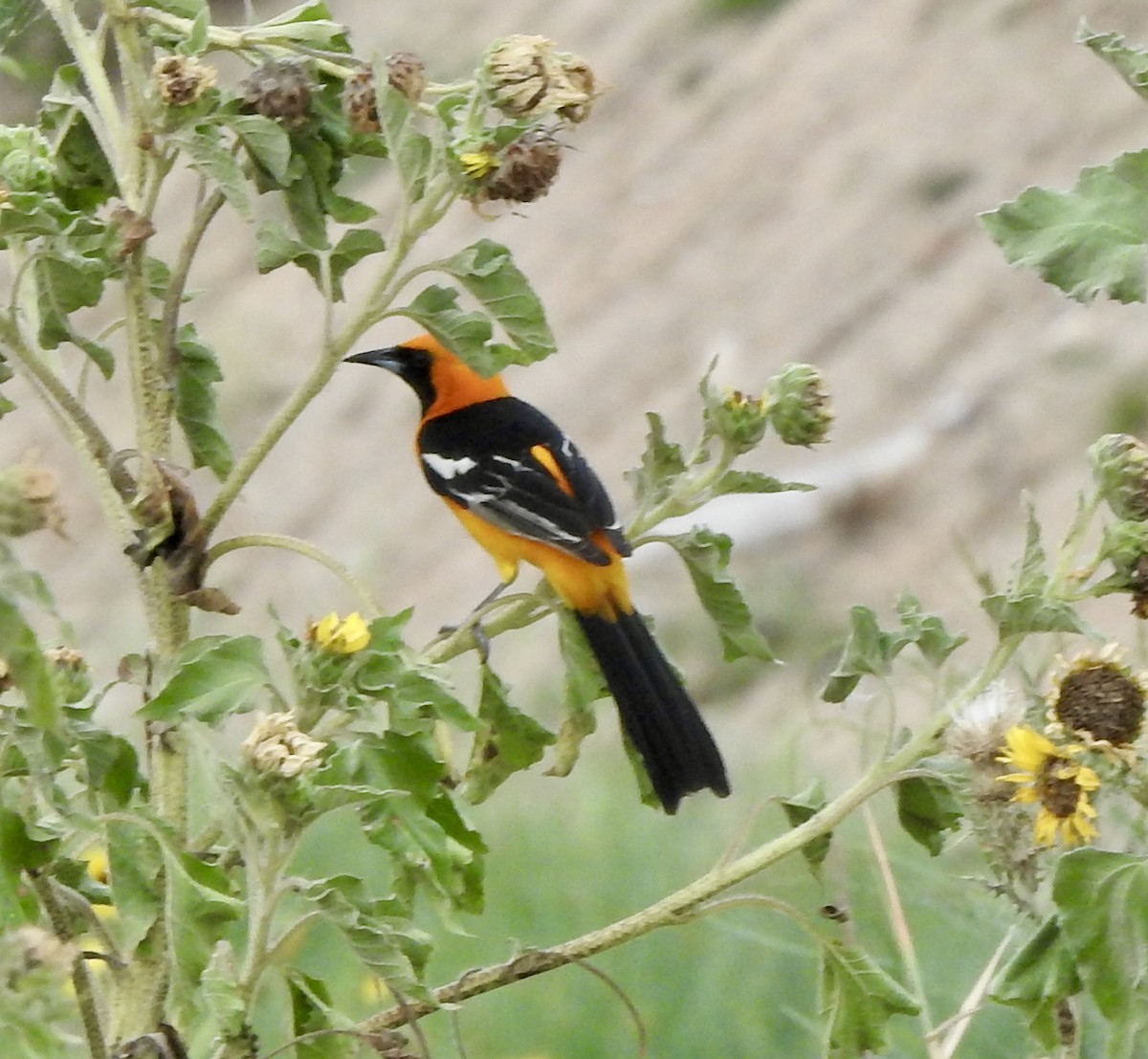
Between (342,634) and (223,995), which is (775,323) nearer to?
(342,634)

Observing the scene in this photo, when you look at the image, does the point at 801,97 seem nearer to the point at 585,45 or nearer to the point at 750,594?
the point at 585,45

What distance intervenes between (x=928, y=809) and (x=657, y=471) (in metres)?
0.37

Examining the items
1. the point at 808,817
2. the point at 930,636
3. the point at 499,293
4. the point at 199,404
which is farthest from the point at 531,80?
the point at 808,817

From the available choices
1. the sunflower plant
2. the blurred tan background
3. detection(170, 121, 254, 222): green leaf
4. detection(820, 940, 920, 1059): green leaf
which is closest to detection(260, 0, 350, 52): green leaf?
the sunflower plant

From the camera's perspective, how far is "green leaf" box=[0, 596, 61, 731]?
3.23ft

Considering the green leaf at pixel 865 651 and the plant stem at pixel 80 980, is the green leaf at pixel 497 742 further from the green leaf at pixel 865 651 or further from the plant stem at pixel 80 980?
the plant stem at pixel 80 980

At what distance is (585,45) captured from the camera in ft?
41.6

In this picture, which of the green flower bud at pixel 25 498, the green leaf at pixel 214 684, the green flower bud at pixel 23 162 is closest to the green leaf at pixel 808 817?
the green leaf at pixel 214 684

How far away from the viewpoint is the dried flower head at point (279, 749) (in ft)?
4.22

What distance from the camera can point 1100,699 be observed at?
1.39 meters

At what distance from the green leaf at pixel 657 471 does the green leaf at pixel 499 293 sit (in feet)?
0.42

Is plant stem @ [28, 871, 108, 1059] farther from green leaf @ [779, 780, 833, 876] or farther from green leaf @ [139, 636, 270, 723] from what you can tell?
green leaf @ [779, 780, 833, 876]

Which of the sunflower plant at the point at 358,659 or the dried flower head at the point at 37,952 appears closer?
the dried flower head at the point at 37,952

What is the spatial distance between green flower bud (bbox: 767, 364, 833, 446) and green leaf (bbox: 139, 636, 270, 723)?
54cm
